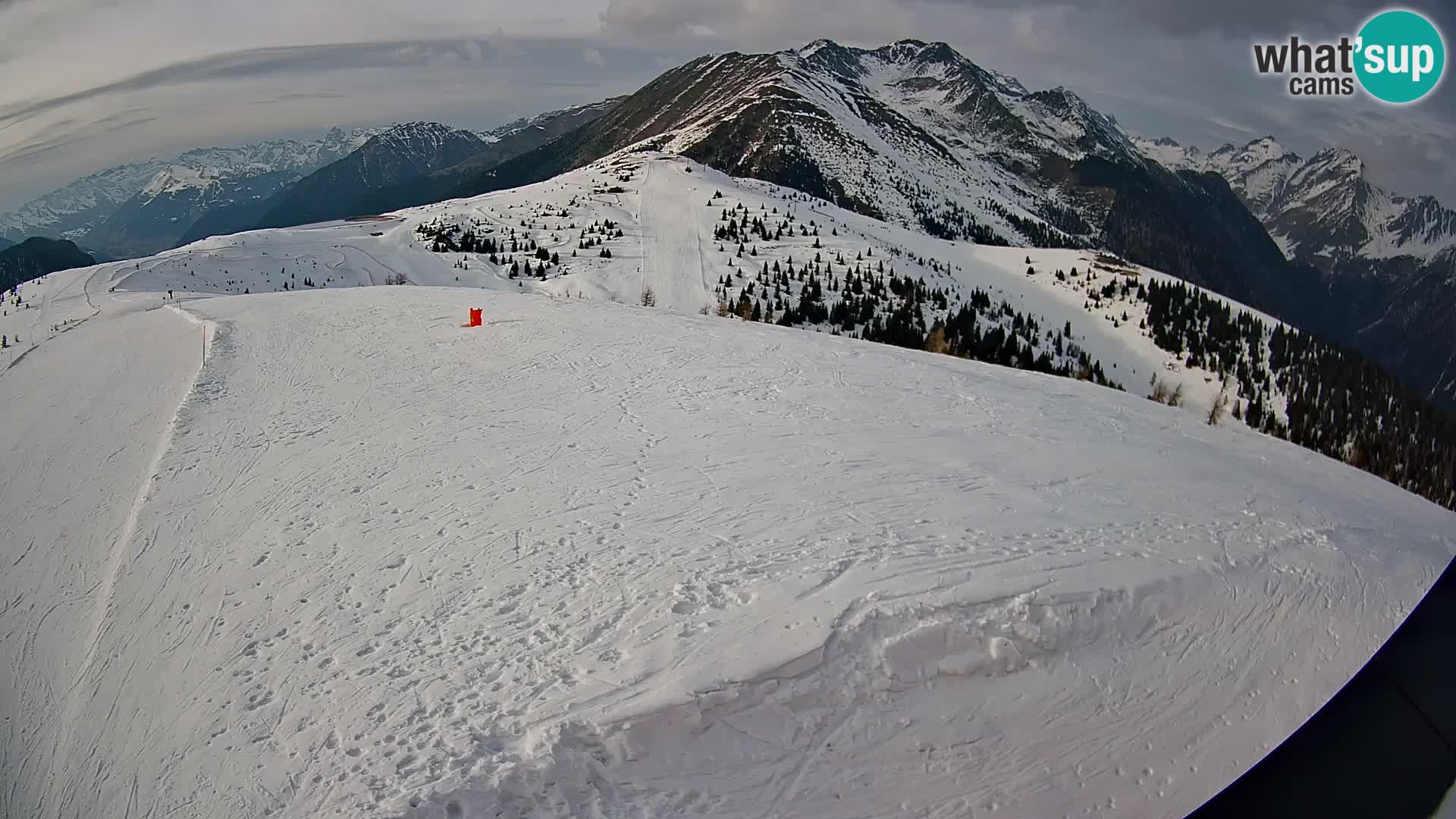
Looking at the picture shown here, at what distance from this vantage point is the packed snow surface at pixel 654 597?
580 cm

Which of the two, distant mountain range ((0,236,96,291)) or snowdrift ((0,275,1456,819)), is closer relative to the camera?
snowdrift ((0,275,1456,819))

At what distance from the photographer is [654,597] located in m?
7.36

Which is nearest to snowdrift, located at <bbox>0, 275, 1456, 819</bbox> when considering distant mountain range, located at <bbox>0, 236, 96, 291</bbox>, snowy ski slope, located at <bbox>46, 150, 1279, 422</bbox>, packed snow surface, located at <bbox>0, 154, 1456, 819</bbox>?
packed snow surface, located at <bbox>0, 154, 1456, 819</bbox>

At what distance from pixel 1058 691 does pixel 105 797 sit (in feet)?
27.6

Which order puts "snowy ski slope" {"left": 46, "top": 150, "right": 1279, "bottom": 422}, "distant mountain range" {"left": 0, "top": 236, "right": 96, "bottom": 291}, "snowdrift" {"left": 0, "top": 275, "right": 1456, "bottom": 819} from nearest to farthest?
1. "snowdrift" {"left": 0, "top": 275, "right": 1456, "bottom": 819}
2. "snowy ski slope" {"left": 46, "top": 150, "right": 1279, "bottom": 422}
3. "distant mountain range" {"left": 0, "top": 236, "right": 96, "bottom": 291}

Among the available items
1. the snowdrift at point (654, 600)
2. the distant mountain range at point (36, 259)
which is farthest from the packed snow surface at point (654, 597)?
the distant mountain range at point (36, 259)

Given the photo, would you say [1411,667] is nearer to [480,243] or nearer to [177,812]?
[177,812]

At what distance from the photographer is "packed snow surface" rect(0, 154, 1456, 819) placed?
19.0ft

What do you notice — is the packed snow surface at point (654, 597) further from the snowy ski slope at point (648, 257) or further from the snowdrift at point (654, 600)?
the snowy ski slope at point (648, 257)

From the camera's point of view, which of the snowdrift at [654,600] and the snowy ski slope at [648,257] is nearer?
the snowdrift at [654,600]

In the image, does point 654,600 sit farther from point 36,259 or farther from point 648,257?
point 36,259

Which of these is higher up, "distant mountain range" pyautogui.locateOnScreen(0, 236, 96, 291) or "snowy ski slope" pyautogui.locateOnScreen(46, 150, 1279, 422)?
"snowy ski slope" pyautogui.locateOnScreen(46, 150, 1279, 422)

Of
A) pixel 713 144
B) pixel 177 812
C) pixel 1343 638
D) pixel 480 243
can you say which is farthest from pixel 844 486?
pixel 713 144

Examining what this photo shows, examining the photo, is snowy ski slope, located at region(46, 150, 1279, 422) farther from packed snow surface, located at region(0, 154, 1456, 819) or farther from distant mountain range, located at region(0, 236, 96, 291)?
distant mountain range, located at region(0, 236, 96, 291)
